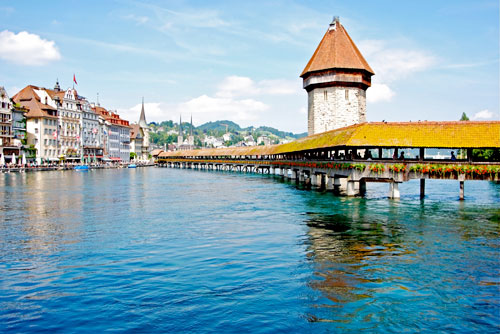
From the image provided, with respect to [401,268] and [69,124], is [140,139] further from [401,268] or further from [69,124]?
[401,268]

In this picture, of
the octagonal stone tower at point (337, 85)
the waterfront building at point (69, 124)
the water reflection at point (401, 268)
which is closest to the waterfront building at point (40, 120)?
the waterfront building at point (69, 124)

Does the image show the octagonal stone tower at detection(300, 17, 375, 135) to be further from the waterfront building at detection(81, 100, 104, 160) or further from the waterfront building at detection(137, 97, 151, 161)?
the waterfront building at detection(137, 97, 151, 161)

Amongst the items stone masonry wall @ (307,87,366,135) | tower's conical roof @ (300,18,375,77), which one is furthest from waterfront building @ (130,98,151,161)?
Result: stone masonry wall @ (307,87,366,135)

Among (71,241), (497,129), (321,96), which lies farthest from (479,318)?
(321,96)

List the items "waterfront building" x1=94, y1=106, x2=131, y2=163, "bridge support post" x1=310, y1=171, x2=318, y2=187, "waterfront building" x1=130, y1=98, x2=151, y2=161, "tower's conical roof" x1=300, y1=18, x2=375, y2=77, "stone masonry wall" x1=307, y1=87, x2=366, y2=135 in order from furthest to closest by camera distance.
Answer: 1. "waterfront building" x1=130, y1=98, x2=151, y2=161
2. "waterfront building" x1=94, y1=106, x2=131, y2=163
3. "stone masonry wall" x1=307, y1=87, x2=366, y2=135
4. "tower's conical roof" x1=300, y1=18, x2=375, y2=77
5. "bridge support post" x1=310, y1=171, x2=318, y2=187

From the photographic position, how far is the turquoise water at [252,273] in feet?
28.9

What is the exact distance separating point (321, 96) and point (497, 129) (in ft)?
90.0

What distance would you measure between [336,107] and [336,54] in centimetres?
598

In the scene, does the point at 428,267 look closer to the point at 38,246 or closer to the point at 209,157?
the point at 38,246

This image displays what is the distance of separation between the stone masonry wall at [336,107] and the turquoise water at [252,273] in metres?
28.9

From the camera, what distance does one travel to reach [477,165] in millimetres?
25500

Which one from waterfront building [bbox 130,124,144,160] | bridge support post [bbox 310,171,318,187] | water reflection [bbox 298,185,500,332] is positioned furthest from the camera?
waterfront building [bbox 130,124,144,160]

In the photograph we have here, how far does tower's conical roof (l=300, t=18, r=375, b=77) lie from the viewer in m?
50.6

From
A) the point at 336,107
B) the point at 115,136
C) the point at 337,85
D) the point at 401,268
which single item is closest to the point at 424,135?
the point at 401,268
